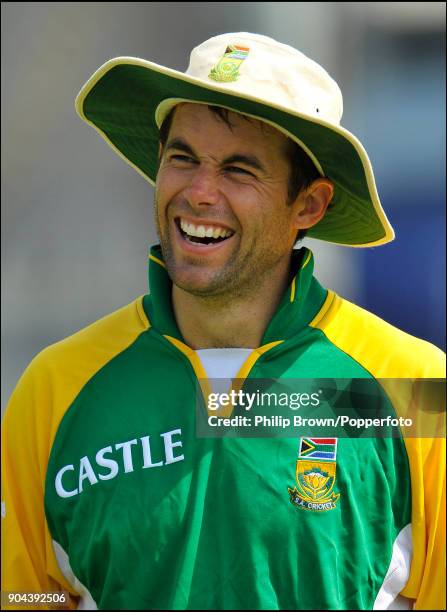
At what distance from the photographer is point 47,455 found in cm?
246

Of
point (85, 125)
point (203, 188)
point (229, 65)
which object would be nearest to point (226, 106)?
point (229, 65)

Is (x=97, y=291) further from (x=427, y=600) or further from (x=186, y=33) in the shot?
(x=427, y=600)

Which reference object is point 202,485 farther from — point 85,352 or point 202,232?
point 202,232

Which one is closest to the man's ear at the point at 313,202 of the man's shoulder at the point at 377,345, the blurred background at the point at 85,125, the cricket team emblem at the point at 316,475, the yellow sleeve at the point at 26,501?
the man's shoulder at the point at 377,345

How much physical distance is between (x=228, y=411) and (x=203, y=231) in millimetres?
445

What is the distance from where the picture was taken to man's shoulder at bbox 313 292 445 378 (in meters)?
2.44

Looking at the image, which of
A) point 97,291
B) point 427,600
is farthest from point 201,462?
point 97,291

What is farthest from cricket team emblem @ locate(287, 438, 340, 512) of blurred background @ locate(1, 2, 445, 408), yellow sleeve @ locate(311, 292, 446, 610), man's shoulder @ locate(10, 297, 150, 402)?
blurred background @ locate(1, 2, 445, 408)

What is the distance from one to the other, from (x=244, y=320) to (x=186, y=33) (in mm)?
4024

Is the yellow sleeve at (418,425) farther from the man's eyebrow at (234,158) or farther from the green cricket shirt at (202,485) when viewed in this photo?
the man's eyebrow at (234,158)

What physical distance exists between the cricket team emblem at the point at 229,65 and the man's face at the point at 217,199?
10 cm

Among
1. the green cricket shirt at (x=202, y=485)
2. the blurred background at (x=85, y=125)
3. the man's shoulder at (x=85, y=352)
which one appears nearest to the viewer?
the green cricket shirt at (x=202, y=485)

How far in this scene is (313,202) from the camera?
263 centimetres

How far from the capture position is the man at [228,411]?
230cm
